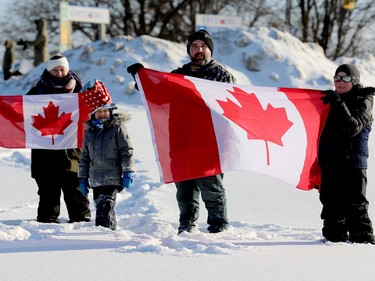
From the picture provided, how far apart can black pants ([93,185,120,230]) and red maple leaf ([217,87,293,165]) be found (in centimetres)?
116

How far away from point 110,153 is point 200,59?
0.99 metres

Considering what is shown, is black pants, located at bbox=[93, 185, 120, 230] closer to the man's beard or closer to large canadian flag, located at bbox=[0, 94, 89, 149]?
large canadian flag, located at bbox=[0, 94, 89, 149]

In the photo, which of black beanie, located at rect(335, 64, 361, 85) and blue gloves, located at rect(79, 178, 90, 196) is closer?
black beanie, located at rect(335, 64, 361, 85)

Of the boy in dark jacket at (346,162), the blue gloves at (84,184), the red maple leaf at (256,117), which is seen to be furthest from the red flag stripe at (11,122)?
the boy in dark jacket at (346,162)

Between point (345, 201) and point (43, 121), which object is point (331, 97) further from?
point (43, 121)

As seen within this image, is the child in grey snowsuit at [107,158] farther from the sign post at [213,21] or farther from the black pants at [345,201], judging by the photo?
the sign post at [213,21]

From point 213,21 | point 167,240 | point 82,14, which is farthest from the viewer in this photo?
point 82,14

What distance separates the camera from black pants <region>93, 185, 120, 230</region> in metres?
5.45

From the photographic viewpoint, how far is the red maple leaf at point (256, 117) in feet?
16.2

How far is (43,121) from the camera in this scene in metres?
6.41

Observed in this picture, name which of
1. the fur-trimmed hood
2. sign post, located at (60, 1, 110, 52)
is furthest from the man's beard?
sign post, located at (60, 1, 110, 52)

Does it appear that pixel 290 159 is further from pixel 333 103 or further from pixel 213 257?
pixel 213 257

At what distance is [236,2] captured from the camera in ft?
116

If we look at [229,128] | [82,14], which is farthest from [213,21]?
[229,128]
